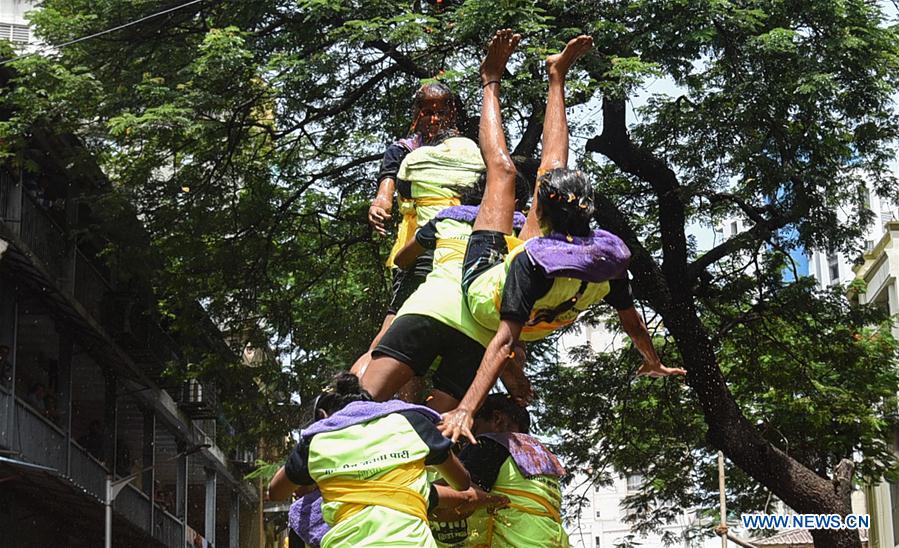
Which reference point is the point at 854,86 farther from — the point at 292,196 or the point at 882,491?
the point at 882,491

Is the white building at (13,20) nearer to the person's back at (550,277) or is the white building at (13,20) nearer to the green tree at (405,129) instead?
the green tree at (405,129)

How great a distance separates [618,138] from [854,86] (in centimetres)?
259

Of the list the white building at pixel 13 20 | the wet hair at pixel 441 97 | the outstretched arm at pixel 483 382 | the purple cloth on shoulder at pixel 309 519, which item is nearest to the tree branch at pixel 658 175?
the wet hair at pixel 441 97

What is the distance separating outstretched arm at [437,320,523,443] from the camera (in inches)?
245

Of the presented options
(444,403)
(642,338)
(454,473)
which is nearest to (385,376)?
(444,403)

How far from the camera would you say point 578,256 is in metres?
6.62

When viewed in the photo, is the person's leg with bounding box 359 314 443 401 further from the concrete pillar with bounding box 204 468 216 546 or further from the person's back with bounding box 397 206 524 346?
the concrete pillar with bounding box 204 468 216 546

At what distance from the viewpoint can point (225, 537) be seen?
139 ft

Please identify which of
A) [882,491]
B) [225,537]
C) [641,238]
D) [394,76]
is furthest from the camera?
[225,537]

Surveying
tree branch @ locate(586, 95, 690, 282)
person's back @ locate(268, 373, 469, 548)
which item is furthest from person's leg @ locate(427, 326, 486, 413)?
tree branch @ locate(586, 95, 690, 282)

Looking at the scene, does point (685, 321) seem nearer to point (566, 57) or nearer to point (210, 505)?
point (566, 57)

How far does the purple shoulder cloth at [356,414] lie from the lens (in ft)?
19.7

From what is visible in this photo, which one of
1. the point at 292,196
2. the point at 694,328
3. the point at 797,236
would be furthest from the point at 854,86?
the point at 292,196

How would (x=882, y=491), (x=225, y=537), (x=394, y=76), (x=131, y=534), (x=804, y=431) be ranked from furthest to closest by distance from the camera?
(x=225, y=537)
(x=882, y=491)
(x=131, y=534)
(x=804, y=431)
(x=394, y=76)
